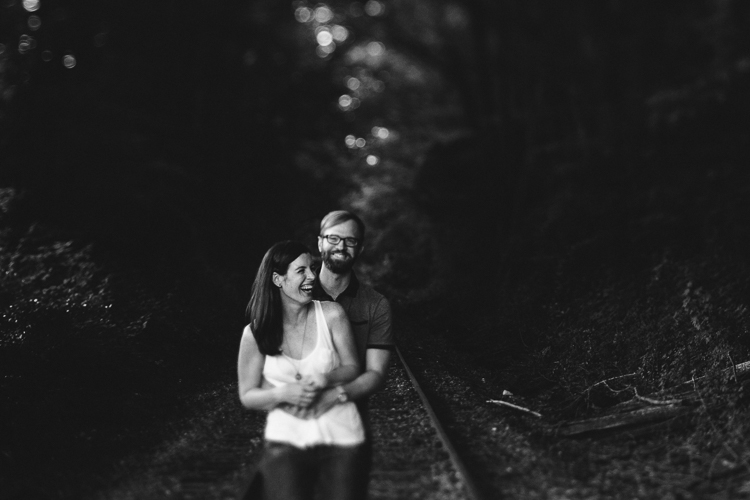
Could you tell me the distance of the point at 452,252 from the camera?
1490 cm

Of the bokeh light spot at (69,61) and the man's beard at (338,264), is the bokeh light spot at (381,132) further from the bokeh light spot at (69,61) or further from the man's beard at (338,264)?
the man's beard at (338,264)

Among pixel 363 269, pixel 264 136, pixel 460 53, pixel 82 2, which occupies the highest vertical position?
pixel 460 53

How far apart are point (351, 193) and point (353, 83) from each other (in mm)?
8933

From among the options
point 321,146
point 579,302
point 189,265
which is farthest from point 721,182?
point 321,146

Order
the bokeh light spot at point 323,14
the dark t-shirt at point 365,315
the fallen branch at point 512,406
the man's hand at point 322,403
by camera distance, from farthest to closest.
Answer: the bokeh light spot at point 323,14 → the fallen branch at point 512,406 → the dark t-shirt at point 365,315 → the man's hand at point 322,403

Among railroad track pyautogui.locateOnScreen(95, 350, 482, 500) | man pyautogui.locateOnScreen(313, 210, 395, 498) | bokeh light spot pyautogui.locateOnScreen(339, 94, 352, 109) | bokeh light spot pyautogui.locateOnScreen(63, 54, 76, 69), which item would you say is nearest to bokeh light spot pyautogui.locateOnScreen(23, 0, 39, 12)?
bokeh light spot pyautogui.locateOnScreen(63, 54, 76, 69)

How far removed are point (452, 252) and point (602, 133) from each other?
19.2 ft

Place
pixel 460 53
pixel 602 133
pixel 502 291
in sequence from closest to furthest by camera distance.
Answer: pixel 502 291 < pixel 602 133 < pixel 460 53

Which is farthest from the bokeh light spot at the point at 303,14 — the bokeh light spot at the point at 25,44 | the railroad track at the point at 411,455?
the railroad track at the point at 411,455

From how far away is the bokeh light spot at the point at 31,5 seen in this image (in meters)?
13.5

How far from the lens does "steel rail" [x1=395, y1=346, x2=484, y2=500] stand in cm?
464

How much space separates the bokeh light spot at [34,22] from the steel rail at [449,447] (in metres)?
10.0

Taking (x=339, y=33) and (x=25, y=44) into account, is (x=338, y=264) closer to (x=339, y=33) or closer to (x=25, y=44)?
(x=25, y=44)

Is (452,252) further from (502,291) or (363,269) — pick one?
(502,291)
